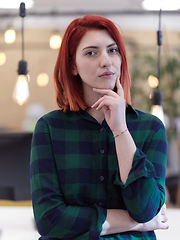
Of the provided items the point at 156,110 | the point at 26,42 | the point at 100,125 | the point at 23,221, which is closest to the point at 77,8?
the point at 26,42

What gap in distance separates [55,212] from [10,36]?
16.8ft

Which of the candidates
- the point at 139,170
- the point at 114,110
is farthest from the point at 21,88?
the point at 139,170

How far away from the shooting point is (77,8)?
209 inches

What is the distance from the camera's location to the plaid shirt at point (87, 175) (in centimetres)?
83

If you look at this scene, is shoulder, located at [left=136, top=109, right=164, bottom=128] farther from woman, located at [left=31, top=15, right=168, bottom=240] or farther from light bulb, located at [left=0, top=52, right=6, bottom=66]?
light bulb, located at [left=0, top=52, right=6, bottom=66]

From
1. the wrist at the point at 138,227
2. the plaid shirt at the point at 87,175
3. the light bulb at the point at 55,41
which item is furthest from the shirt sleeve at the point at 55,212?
the light bulb at the point at 55,41

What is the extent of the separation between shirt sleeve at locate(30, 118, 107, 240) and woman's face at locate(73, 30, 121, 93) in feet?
0.96

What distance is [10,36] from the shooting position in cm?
543

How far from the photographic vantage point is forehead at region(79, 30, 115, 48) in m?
0.91

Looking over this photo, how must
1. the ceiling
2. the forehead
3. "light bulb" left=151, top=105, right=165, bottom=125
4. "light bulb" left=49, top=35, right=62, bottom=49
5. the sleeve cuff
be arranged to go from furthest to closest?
"light bulb" left=49, top=35, right=62, bottom=49 < the ceiling < "light bulb" left=151, top=105, right=165, bottom=125 < the forehead < the sleeve cuff

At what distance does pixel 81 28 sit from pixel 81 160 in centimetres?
43

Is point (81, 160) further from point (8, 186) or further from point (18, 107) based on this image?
point (18, 107)

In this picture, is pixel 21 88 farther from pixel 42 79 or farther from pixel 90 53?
pixel 42 79

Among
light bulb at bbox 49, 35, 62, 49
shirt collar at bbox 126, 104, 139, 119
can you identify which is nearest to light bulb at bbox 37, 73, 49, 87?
light bulb at bbox 49, 35, 62, 49
